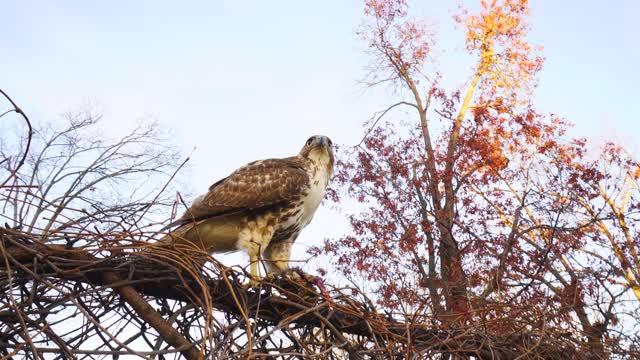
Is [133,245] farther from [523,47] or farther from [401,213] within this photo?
[523,47]

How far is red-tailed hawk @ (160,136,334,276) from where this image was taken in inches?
158

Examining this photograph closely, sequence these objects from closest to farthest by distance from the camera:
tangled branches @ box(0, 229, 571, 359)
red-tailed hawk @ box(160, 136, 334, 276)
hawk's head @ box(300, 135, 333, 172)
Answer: tangled branches @ box(0, 229, 571, 359) < red-tailed hawk @ box(160, 136, 334, 276) < hawk's head @ box(300, 135, 333, 172)

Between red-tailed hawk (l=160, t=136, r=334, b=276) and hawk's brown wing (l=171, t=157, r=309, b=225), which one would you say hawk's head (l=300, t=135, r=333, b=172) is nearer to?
red-tailed hawk (l=160, t=136, r=334, b=276)

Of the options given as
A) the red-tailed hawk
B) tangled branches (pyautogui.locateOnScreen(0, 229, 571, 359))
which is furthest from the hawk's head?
tangled branches (pyautogui.locateOnScreen(0, 229, 571, 359))

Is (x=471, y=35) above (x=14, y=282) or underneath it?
above

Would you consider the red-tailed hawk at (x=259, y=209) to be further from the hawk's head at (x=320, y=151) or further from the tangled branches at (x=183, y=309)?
the tangled branches at (x=183, y=309)

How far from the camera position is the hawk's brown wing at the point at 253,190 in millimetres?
4059

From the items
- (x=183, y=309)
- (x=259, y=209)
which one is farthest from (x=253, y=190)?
(x=183, y=309)

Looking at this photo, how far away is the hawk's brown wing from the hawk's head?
30cm

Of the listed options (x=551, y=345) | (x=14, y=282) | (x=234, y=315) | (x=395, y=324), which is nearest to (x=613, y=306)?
(x=551, y=345)

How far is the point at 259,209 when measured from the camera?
415cm

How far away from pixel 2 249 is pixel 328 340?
3.67 ft

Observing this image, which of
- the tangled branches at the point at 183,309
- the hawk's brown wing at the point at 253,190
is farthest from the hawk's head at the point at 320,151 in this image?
the tangled branches at the point at 183,309

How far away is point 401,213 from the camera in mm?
11594
